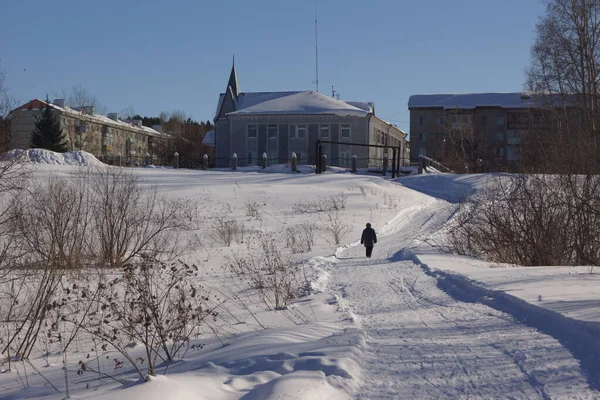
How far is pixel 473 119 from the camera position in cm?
7412

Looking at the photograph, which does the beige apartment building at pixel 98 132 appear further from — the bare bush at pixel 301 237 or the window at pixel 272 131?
the bare bush at pixel 301 237

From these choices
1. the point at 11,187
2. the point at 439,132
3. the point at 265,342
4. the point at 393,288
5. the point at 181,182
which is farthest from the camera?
the point at 439,132

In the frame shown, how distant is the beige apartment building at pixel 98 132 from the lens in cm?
7412

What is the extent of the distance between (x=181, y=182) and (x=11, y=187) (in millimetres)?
25869

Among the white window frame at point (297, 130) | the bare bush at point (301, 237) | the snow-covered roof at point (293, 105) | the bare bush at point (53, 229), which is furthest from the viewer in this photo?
the white window frame at point (297, 130)

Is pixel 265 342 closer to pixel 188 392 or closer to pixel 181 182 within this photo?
pixel 188 392

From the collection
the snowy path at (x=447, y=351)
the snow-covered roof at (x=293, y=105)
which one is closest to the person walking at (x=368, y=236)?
the snowy path at (x=447, y=351)

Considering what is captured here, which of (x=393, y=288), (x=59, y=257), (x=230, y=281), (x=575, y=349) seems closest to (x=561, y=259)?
(x=393, y=288)

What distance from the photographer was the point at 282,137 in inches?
2478

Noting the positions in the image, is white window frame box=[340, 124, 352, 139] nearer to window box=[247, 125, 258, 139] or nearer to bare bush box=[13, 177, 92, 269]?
window box=[247, 125, 258, 139]

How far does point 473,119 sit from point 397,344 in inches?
2756

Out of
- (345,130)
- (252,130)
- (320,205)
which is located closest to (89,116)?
(252,130)

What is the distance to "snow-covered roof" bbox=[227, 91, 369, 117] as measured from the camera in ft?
202

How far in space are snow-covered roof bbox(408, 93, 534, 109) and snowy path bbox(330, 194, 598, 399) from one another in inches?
2563
